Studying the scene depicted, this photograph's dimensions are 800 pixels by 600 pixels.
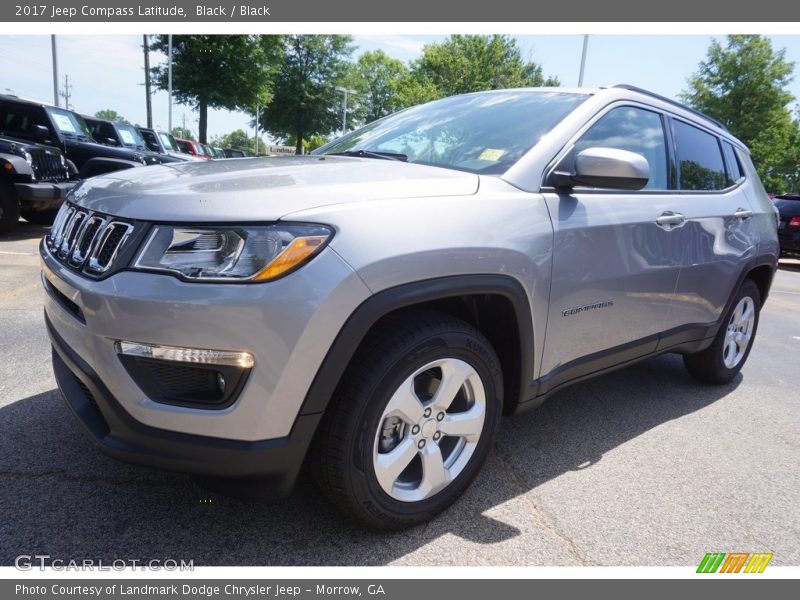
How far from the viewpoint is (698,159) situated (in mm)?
3457

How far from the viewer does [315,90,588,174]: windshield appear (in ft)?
8.21

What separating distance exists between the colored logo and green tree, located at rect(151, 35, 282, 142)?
26.2m

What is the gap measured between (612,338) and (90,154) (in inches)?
403

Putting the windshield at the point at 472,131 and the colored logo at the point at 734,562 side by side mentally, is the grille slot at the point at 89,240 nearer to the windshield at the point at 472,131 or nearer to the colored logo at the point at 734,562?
the windshield at the point at 472,131

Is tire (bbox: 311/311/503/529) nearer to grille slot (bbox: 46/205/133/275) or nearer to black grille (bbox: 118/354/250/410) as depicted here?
black grille (bbox: 118/354/250/410)

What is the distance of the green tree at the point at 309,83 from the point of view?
3875cm

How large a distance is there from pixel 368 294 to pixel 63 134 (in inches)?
398

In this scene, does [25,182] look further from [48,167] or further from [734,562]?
[734,562]

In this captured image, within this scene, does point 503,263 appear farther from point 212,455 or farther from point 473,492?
point 212,455

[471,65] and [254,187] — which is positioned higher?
[471,65]

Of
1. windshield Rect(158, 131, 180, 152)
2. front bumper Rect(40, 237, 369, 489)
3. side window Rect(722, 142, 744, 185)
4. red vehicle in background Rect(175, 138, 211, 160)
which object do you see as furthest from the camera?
red vehicle in background Rect(175, 138, 211, 160)

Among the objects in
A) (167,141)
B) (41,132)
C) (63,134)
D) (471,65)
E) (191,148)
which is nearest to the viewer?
(41,132)

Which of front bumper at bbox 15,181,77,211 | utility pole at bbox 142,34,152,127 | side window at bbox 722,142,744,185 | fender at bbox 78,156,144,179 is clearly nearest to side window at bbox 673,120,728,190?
side window at bbox 722,142,744,185

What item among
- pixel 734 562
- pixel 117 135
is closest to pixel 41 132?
pixel 117 135
